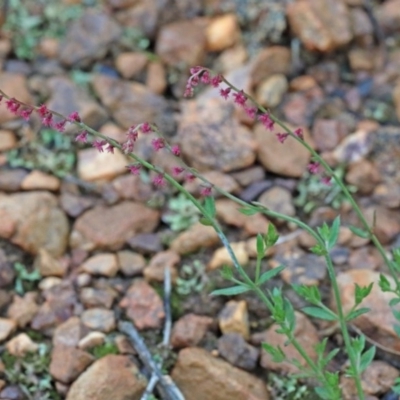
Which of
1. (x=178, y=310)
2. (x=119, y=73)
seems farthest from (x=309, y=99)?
(x=178, y=310)

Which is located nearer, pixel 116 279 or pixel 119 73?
pixel 116 279

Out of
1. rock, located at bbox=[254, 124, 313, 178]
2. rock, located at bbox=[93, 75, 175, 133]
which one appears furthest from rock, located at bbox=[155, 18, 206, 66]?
rock, located at bbox=[254, 124, 313, 178]

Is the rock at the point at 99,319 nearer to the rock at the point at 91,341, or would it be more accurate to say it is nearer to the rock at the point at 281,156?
the rock at the point at 91,341

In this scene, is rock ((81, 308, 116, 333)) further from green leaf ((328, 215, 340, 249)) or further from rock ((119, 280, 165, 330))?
green leaf ((328, 215, 340, 249))

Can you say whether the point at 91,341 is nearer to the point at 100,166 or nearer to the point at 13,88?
the point at 100,166

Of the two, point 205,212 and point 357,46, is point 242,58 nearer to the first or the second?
point 357,46

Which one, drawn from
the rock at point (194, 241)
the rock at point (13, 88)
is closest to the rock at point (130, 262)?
the rock at point (194, 241)

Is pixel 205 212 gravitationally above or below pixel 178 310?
above
